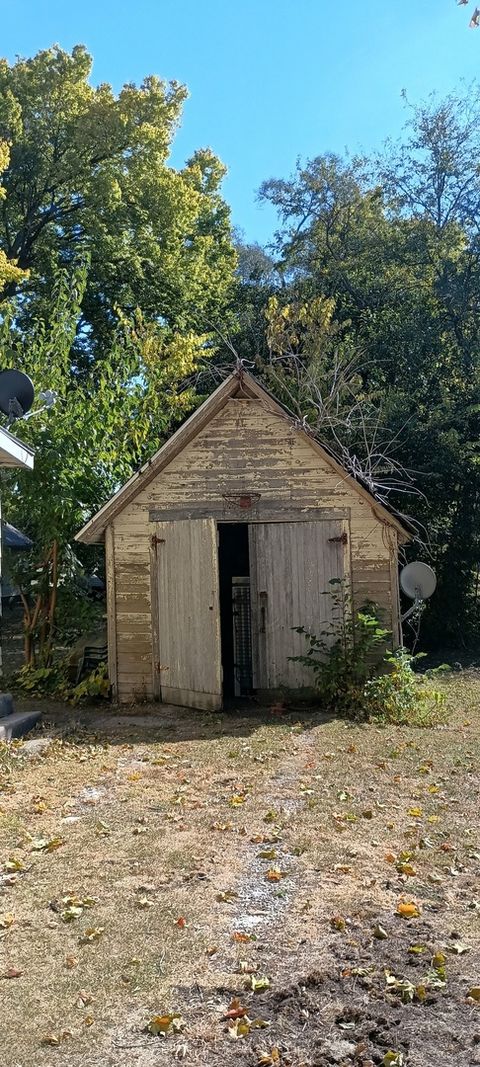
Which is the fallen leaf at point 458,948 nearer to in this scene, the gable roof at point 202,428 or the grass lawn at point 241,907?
the grass lawn at point 241,907

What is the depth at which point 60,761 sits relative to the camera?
746cm

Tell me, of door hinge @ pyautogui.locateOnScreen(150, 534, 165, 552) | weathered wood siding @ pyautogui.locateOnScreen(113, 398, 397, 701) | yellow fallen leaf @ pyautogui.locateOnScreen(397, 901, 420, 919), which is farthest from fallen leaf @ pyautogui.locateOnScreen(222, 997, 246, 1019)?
door hinge @ pyautogui.locateOnScreen(150, 534, 165, 552)

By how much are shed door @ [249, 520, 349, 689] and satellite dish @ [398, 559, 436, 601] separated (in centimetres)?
137

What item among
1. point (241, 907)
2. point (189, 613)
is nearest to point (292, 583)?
point (189, 613)

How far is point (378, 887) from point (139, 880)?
137 cm

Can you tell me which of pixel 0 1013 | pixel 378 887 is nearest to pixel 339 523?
pixel 378 887

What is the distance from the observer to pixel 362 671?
31.2 feet

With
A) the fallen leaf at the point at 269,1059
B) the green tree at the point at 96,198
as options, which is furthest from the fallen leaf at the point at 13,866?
the green tree at the point at 96,198

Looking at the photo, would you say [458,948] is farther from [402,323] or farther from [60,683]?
[402,323]

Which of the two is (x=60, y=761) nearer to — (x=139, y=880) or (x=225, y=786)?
(x=225, y=786)

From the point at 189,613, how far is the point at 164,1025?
683 cm

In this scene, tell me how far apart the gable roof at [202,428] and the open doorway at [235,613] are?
145 centimetres

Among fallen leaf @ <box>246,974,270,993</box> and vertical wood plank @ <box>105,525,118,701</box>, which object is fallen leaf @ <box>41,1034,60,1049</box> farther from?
vertical wood plank @ <box>105,525,118,701</box>

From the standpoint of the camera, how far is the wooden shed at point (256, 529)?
9969 mm
